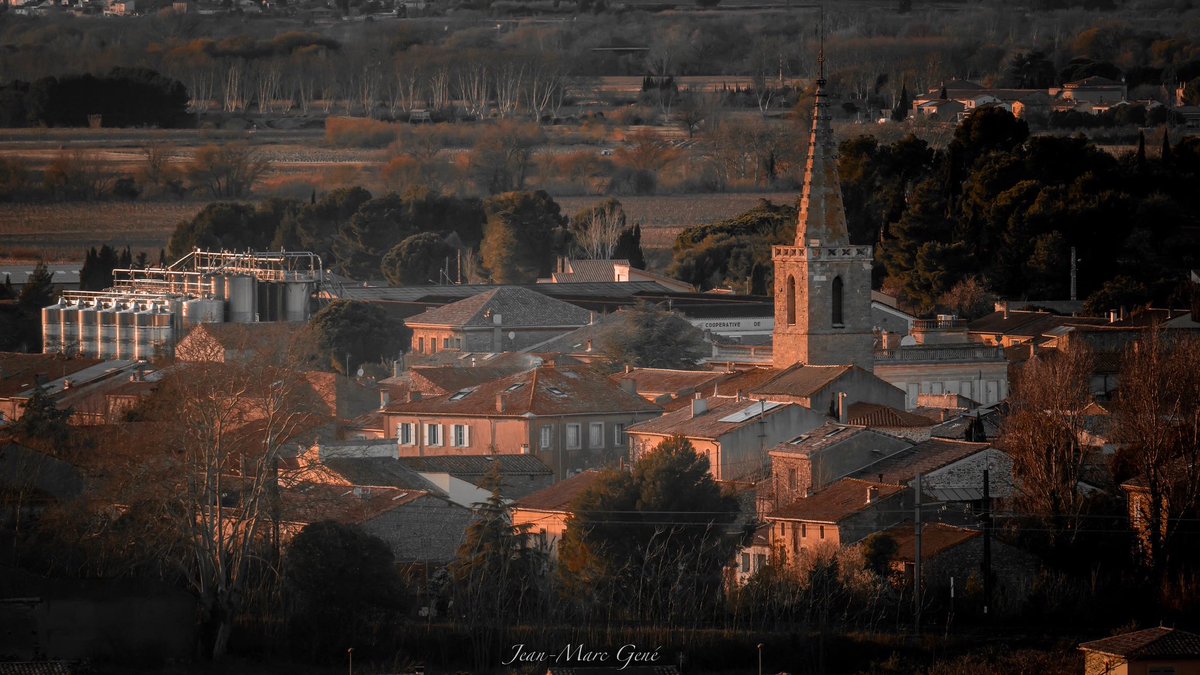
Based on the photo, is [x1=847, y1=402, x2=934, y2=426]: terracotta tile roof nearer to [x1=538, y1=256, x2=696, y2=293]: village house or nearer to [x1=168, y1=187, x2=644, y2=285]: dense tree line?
[x1=538, y1=256, x2=696, y2=293]: village house

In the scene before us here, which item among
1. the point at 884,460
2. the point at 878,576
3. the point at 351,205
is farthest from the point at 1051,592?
the point at 351,205

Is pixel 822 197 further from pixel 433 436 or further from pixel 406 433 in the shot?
pixel 406 433

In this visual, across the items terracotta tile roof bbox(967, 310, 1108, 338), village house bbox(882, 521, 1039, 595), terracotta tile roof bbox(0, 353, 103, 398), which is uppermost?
terracotta tile roof bbox(967, 310, 1108, 338)

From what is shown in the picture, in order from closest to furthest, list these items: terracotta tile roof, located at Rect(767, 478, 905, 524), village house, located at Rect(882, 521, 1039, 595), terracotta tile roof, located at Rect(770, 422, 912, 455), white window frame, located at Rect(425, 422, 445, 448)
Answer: village house, located at Rect(882, 521, 1039, 595) < terracotta tile roof, located at Rect(767, 478, 905, 524) < terracotta tile roof, located at Rect(770, 422, 912, 455) < white window frame, located at Rect(425, 422, 445, 448)

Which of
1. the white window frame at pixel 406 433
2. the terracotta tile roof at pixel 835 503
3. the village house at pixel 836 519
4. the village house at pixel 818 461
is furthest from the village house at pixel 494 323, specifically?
the village house at pixel 836 519

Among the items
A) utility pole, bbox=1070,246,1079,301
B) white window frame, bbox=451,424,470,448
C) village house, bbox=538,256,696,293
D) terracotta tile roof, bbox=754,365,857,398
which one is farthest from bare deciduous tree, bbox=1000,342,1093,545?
village house, bbox=538,256,696,293

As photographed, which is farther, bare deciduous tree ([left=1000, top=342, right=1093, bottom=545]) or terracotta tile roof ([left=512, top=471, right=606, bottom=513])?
terracotta tile roof ([left=512, top=471, right=606, bottom=513])

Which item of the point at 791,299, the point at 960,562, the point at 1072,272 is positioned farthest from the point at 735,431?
the point at 1072,272
